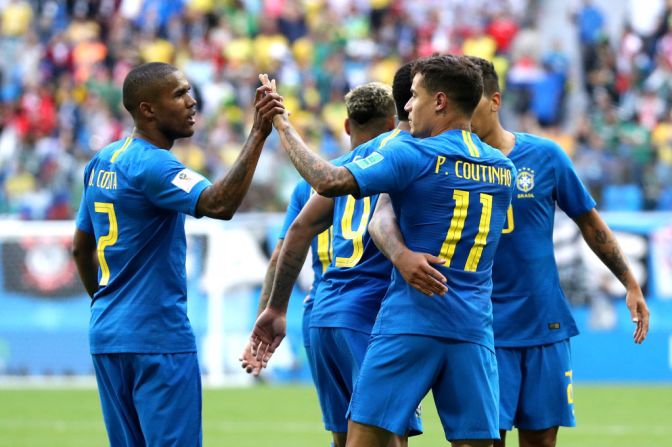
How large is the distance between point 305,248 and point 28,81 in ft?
53.5

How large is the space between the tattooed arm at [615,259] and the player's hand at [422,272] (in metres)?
1.89

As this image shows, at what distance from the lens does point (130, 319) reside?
235 inches

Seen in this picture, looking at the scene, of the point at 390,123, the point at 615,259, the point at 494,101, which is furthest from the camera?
the point at 615,259

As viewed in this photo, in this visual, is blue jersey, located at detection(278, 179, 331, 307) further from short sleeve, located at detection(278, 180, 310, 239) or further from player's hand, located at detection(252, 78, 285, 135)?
player's hand, located at detection(252, 78, 285, 135)

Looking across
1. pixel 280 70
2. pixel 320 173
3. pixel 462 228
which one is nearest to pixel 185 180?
pixel 320 173

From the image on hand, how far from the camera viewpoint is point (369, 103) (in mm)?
6719

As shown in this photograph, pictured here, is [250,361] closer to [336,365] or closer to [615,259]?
[336,365]

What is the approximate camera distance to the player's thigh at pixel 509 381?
6.96m

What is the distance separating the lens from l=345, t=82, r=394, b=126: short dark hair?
6707 millimetres

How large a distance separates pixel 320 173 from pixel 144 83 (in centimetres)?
115

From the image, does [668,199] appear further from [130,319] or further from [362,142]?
[130,319]

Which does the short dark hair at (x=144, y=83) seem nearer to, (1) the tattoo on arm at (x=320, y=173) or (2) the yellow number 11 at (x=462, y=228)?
(1) the tattoo on arm at (x=320, y=173)

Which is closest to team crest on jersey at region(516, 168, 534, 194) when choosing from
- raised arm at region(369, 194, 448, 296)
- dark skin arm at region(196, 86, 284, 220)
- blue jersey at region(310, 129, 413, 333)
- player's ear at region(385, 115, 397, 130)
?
player's ear at region(385, 115, 397, 130)

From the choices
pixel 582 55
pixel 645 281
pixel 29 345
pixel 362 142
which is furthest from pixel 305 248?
pixel 582 55
